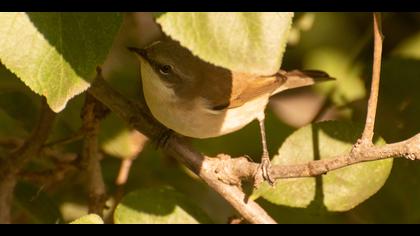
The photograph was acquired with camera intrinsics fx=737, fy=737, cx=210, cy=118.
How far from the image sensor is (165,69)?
109 inches

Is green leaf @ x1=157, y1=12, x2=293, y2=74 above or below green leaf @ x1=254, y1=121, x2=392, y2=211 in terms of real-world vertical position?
above

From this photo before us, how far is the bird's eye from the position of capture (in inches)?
108

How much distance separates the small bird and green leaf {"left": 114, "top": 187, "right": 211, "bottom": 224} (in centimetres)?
33

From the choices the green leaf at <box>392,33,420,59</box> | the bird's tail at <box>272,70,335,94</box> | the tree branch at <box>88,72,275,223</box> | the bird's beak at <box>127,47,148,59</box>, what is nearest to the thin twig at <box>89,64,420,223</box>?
the tree branch at <box>88,72,275,223</box>

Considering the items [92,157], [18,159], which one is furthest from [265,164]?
[18,159]

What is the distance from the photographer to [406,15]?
3.61 meters

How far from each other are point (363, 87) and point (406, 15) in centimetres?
82

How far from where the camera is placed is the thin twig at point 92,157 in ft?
7.73

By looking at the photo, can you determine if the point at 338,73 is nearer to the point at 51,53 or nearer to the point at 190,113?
the point at 190,113

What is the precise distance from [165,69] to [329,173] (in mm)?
840

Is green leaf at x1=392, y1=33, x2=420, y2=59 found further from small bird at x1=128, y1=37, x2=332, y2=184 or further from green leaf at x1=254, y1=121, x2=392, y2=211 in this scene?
green leaf at x1=254, y1=121, x2=392, y2=211

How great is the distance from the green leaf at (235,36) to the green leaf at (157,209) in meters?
0.91

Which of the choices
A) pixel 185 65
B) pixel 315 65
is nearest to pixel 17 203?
pixel 185 65

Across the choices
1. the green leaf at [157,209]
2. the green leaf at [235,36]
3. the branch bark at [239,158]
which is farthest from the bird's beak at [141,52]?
the green leaf at [235,36]
